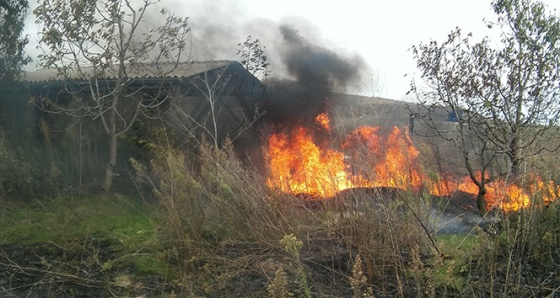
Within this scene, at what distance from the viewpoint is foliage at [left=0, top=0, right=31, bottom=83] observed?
12320 mm

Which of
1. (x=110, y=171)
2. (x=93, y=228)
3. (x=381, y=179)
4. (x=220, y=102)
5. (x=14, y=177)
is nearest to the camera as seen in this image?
(x=381, y=179)

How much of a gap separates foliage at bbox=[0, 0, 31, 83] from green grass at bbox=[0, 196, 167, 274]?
4.51 meters

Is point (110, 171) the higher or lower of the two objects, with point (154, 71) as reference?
lower

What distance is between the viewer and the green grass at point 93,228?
19.3 ft

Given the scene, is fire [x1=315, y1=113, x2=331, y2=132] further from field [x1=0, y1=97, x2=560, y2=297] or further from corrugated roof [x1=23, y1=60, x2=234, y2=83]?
field [x1=0, y1=97, x2=560, y2=297]

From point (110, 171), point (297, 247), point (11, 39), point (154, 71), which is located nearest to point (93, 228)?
point (110, 171)

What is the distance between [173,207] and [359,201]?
6.79ft

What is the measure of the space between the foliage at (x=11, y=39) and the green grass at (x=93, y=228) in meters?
4.51

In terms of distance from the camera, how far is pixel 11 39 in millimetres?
12383

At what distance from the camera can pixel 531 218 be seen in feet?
14.8

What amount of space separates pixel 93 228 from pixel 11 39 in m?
7.30

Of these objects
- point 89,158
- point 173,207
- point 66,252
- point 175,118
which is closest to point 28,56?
point 89,158

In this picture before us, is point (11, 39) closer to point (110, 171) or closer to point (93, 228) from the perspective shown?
point (110, 171)

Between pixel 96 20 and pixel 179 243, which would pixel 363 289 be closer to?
pixel 179 243
